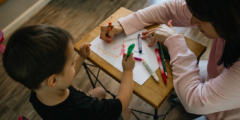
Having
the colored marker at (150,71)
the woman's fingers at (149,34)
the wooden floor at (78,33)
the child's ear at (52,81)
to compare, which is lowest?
the wooden floor at (78,33)

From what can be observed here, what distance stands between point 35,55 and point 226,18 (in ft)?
1.88

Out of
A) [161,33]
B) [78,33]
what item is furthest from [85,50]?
[78,33]

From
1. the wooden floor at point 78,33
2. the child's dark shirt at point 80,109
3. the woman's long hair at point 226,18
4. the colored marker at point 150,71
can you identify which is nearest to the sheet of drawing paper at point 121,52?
the colored marker at point 150,71

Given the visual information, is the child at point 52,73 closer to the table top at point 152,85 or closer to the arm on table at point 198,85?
Answer: the table top at point 152,85

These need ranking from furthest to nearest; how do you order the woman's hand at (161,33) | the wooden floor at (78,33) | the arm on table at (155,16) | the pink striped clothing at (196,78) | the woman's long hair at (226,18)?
1. the wooden floor at (78,33)
2. the arm on table at (155,16)
3. the woman's hand at (161,33)
4. the pink striped clothing at (196,78)
5. the woman's long hair at (226,18)

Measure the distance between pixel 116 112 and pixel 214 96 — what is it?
37 centimetres

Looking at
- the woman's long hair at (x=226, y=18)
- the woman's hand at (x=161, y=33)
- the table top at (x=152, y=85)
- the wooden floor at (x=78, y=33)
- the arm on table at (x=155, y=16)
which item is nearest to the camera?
the woman's long hair at (x=226, y=18)

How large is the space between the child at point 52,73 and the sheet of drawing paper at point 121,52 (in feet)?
0.18

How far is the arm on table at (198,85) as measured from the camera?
0.53 meters

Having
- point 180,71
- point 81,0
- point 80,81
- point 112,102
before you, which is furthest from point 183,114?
point 81,0

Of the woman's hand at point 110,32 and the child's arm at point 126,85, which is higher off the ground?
the woman's hand at point 110,32

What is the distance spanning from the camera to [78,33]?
1.93 m

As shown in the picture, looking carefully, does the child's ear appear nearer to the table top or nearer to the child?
the child

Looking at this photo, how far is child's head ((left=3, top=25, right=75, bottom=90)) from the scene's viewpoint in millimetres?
457
